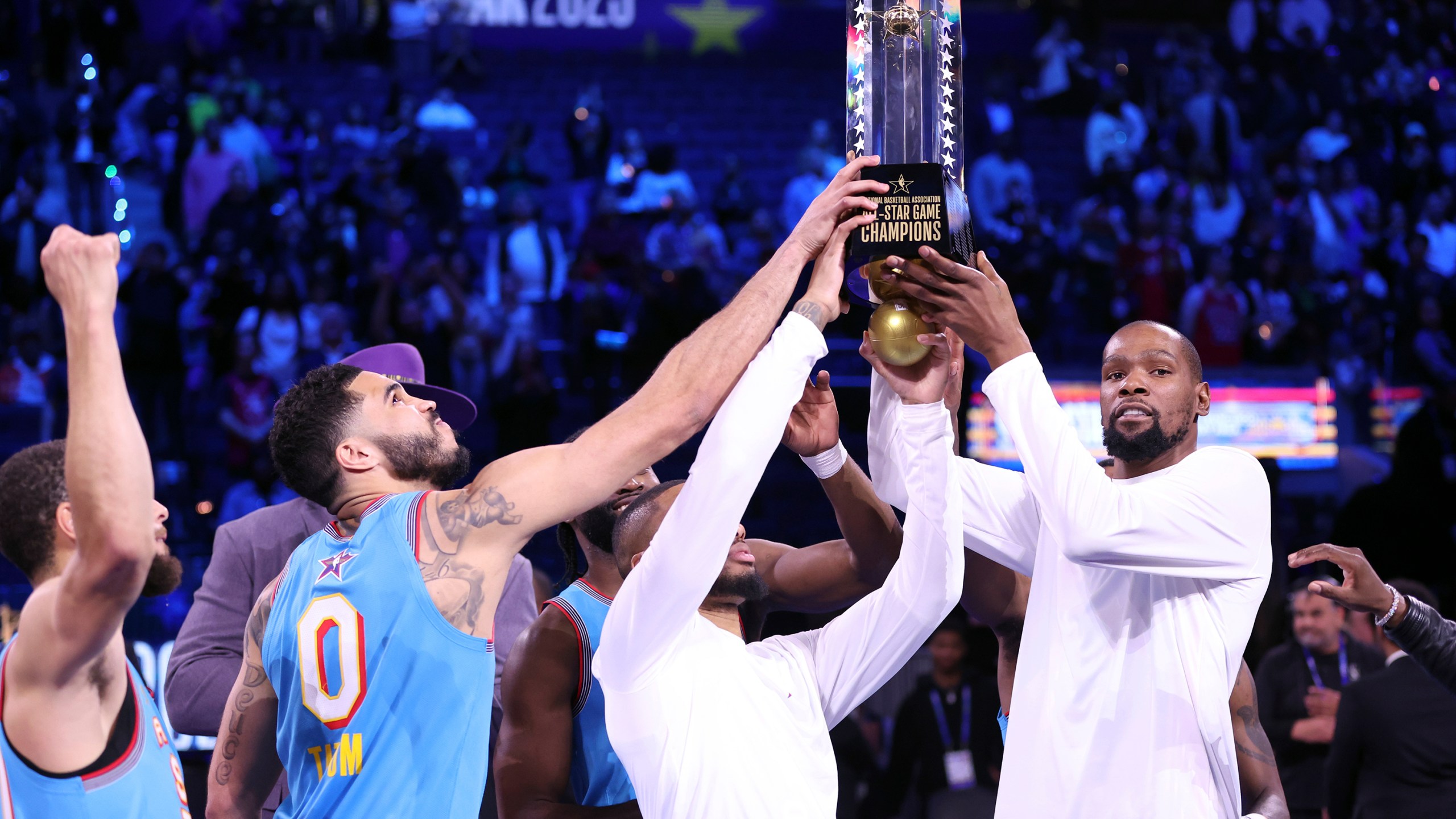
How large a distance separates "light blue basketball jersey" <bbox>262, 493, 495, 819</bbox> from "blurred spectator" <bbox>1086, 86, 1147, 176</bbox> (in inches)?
541

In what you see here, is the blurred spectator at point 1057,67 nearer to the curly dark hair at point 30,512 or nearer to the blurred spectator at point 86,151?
the blurred spectator at point 86,151

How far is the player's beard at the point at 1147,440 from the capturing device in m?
3.19

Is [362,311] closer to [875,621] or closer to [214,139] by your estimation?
[214,139]

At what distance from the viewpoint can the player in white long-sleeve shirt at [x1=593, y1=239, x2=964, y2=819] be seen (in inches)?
98.4

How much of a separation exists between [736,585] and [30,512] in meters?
1.43

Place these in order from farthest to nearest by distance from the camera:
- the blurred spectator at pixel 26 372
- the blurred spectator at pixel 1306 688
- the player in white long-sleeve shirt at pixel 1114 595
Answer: the blurred spectator at pixel 26 372 → the blurred spectator at pixel 1306 688 → the player in white long-sleeve shirt at pixel 1114 595

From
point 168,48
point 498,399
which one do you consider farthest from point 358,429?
point 168,48

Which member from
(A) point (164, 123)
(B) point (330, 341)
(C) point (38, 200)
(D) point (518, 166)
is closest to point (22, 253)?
(C) point (38, 200)

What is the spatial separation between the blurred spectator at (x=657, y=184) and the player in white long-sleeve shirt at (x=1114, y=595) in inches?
429

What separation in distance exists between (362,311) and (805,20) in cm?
1021

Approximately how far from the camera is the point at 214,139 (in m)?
13.1

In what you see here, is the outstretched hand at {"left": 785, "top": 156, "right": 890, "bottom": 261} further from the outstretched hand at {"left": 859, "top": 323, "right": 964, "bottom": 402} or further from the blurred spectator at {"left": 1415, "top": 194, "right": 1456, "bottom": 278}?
the blurred spectator at {"left": 1415, "top": 194, "right": 1456, "bottom": 278}

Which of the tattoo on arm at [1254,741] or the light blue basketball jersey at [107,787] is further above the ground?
the light blue basketball jersey at [107,787]

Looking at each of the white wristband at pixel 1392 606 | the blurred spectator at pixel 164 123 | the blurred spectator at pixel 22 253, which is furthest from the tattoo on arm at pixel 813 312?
the blurred spectator at pixel 164 123
